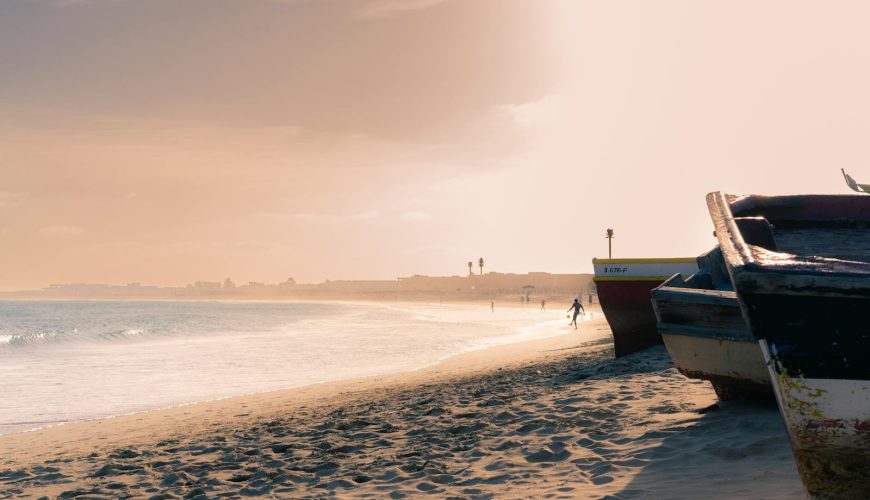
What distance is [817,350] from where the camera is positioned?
11.5ft

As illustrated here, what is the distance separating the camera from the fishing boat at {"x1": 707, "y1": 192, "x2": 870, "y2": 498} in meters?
3.41

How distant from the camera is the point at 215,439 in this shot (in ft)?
32.3

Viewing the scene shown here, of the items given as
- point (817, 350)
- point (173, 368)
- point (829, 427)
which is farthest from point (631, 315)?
point (173, 368)

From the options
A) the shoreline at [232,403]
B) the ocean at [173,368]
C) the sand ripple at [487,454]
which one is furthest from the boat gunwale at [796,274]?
the ocean at [173,368]

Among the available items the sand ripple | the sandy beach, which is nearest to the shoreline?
the sandy beach

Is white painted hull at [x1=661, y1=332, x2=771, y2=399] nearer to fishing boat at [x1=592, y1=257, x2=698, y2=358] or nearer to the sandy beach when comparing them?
the sandy beach

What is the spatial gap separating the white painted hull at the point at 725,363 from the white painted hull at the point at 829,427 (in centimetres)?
349

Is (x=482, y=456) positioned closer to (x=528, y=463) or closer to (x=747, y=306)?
(x=528, y=463)

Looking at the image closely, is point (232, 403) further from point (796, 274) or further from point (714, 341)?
point (796, 274)

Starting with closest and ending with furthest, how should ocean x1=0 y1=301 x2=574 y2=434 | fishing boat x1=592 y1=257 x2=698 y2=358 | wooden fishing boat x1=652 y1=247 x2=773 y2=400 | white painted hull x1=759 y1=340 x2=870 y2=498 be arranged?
white painted hull x1=759 y1=340 x2=870 y2=498 < wooden fishing boat x1=652 y1=247 x2=773 y2=400 < ocean x1=0 y1=301 x2=574 y2=434 < fishing boat x1=592 y1=257 x2=698 y2=358

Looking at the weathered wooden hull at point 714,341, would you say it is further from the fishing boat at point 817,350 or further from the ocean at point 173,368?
the ocean at point 173,368

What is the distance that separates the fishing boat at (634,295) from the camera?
51.4 ft

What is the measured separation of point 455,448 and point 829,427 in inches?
182

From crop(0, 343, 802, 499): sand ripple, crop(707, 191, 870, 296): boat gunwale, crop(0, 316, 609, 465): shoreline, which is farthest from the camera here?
crop(0, 316, 609, 465): shoreline
